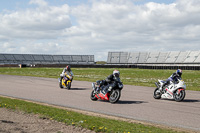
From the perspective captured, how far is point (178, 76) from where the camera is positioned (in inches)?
524

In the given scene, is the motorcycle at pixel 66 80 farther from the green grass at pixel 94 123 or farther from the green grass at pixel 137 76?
the green grass at pixel 94 123

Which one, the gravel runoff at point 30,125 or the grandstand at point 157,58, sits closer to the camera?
the gravel runoff at point 30,125

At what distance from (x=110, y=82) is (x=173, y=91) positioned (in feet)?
10.5

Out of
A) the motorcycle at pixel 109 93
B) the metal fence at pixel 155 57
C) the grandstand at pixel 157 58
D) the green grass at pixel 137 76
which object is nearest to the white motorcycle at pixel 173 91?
the motorcycle at pixel 109 93

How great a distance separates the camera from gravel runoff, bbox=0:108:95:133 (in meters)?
7.07

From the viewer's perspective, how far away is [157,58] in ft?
305

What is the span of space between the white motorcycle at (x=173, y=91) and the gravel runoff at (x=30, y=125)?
23.0 ft

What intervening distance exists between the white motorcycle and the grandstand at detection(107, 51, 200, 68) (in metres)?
69.2

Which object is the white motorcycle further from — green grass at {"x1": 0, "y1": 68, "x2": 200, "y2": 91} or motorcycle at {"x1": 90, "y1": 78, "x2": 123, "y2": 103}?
green grass at {"x1": 0, "y1": 68, "x2": 200, "y2": 91}

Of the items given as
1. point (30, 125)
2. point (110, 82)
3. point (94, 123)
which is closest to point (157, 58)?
point (110, 82)

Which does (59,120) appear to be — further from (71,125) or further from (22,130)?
(22,130)

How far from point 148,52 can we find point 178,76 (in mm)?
85020

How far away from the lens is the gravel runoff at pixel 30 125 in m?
7.07

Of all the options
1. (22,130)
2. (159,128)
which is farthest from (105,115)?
(22,130)
